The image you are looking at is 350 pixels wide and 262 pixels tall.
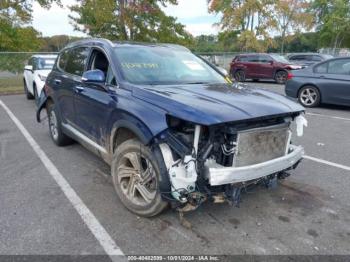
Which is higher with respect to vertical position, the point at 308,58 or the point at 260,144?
the point at 308,58

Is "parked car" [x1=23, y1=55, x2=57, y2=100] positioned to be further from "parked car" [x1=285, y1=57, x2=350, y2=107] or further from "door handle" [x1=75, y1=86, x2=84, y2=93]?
"parked car" [x1=285, y1=57, x2=350, y2=107]

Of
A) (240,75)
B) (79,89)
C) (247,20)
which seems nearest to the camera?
(79,89)

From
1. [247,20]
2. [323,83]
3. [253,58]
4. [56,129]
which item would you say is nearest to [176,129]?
[56,129]

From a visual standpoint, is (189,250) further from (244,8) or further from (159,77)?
(244,8)

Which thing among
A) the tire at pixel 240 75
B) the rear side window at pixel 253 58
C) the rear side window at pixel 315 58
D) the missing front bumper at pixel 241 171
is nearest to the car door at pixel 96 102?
the missing front bumper at pixel 241 171

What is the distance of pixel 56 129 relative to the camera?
5.73 m

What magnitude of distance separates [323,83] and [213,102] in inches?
297

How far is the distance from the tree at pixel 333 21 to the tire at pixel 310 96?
36.7 m

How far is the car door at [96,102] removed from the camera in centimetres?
377

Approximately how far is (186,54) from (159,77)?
1.00 m

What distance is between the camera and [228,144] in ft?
9.64

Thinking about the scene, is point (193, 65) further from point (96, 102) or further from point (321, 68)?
point (321, 68)

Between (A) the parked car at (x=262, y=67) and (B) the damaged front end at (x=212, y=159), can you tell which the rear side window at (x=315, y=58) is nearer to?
(A) the parked car at (x=262, y=67)

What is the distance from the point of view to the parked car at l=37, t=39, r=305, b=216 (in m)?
2.89
